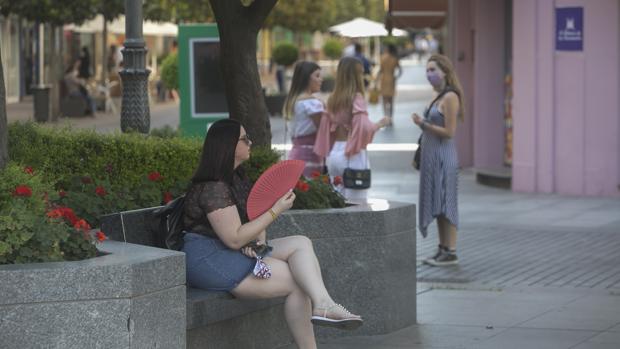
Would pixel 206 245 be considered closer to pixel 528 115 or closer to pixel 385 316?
pixel 385 316

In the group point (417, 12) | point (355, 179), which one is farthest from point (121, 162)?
point (417, 12)

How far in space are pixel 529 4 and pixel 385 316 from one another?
30.3 ft

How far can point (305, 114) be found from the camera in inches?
435

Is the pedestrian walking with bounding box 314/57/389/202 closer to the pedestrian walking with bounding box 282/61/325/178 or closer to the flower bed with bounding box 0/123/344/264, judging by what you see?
the pedestrian walking with bounding box 282/61/325/178

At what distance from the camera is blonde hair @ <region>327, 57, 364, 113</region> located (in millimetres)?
10750

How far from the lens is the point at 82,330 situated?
537 cm

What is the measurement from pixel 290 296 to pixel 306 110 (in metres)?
4.40

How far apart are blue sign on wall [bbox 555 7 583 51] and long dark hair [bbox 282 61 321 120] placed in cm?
602

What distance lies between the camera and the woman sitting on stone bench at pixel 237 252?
21.4 ft

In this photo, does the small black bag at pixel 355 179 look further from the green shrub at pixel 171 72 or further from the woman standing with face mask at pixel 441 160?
the green shrub at pixel 171 72

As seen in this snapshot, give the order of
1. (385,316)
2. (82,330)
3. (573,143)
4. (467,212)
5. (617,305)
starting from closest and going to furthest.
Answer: (82,330)
(385,316)
(617,305)
(467,212)
(573,143)

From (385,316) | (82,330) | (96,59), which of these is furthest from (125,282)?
(96,59)

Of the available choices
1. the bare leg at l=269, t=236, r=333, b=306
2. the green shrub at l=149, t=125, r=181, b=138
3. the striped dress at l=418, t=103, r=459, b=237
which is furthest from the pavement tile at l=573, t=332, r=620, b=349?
the green shrub at l=149, t=125, r=181, b=138

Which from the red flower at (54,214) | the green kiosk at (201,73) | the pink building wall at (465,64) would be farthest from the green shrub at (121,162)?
the pink building wall at (465,64)
